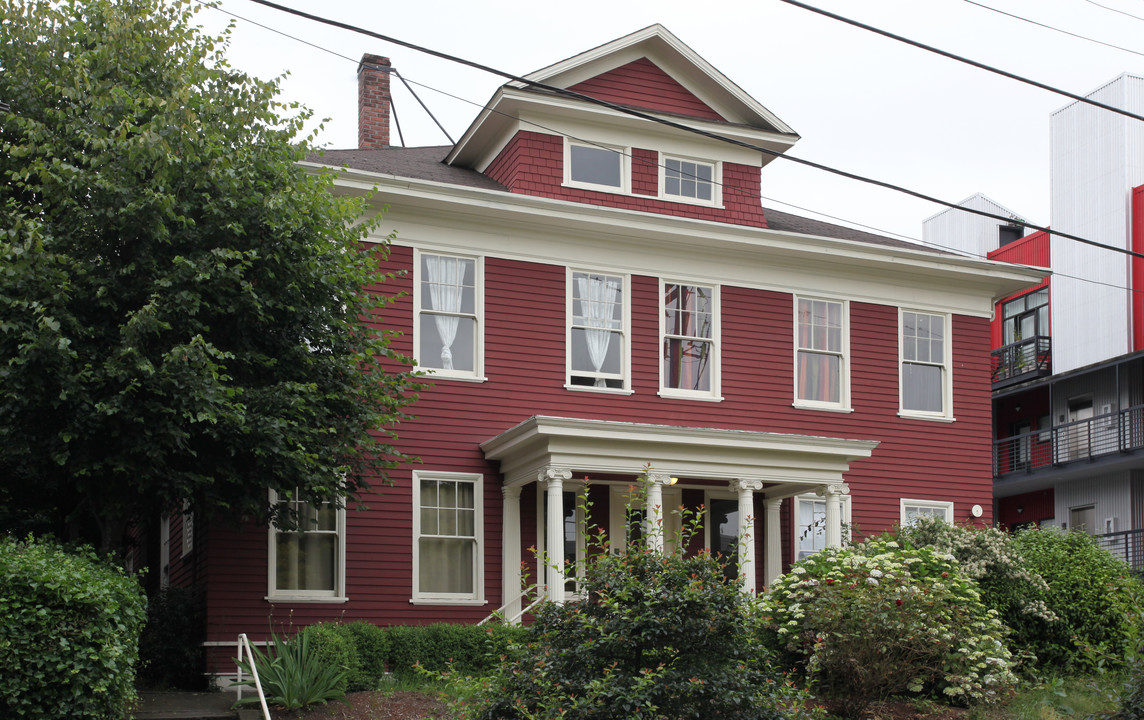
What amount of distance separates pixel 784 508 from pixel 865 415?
2.21 metres

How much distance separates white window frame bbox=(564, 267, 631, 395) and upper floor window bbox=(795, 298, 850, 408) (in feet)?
10.3

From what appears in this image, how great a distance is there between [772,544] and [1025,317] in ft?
71.2

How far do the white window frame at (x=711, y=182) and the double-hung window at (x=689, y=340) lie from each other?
4.85 ft

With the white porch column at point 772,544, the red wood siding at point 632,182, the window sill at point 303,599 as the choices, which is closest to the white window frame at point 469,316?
the red wood siding at point 632,182

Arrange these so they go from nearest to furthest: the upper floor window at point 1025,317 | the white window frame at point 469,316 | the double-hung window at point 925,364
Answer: the white window frame at point 469,316, the double-hung window at point 925,364, the upper floor window at point 1025,317

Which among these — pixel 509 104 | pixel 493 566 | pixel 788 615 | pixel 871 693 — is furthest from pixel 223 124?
pixel 871 693

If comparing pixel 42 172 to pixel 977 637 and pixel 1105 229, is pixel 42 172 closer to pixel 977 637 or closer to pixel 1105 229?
pixel 977 637

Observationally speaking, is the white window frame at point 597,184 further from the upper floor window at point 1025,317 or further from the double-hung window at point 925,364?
the upper floor window at point 1025,317

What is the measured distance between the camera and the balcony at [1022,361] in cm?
3681

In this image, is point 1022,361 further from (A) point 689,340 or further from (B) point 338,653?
(B) point 338,653

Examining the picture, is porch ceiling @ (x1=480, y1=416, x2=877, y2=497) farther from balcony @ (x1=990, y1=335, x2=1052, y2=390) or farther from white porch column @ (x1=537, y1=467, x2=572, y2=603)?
balcony @ (x1=990, y1=335, x2=1052, y2=390)

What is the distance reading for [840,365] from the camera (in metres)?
21.4

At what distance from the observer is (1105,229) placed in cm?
3409

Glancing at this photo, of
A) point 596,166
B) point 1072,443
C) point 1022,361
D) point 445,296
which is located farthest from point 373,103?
point 1022,361
